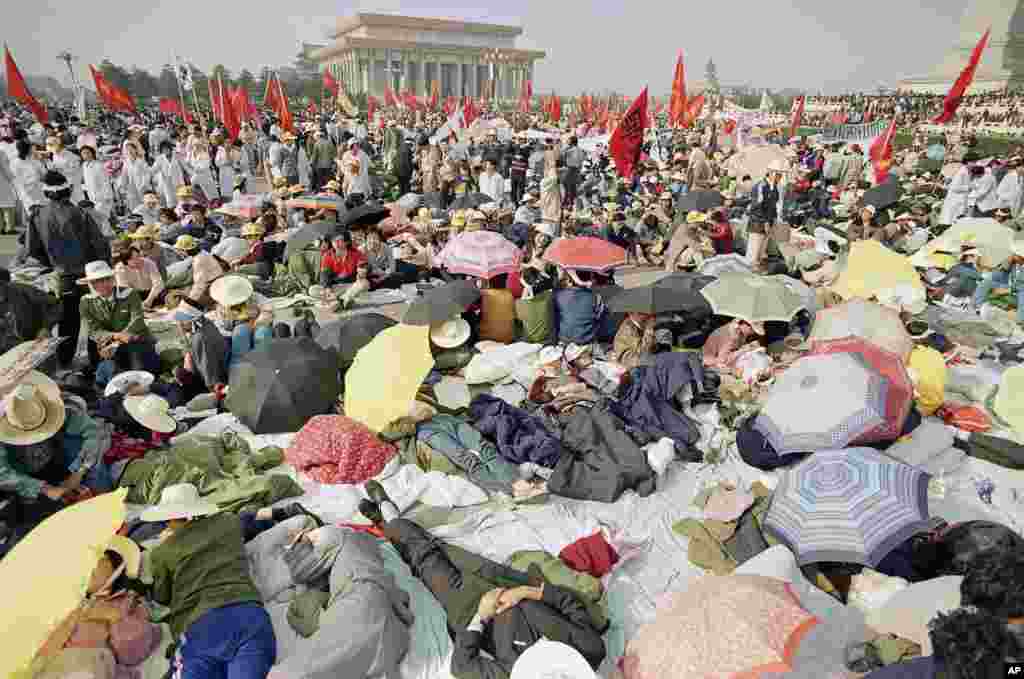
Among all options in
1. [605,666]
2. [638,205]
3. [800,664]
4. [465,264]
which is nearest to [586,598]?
[605,666]

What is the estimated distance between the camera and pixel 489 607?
3115 mm

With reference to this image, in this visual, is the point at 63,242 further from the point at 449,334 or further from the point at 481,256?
the point at 481,256

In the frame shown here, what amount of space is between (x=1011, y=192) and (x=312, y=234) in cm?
1139

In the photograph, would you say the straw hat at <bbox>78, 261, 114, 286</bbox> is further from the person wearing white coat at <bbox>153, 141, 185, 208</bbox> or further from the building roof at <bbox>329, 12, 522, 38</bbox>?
the building roof at <bbox>329, 12, 522, 38</bbox>

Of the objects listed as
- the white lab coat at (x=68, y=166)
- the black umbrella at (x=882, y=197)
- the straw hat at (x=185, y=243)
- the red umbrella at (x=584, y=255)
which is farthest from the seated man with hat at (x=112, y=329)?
the black umbrella at (x=882, y=197)

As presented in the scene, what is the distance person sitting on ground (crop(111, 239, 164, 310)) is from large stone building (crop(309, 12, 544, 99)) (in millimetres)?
65798

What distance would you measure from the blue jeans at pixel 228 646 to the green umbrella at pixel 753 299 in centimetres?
443

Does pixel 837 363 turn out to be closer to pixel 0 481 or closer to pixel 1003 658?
pixel 1003 658

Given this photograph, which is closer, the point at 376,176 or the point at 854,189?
the point at 854,189

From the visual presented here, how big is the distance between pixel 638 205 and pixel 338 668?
34.3 feet

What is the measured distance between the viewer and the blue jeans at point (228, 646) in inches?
111

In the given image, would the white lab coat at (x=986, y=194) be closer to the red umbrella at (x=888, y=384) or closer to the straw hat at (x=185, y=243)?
the red umbrella at (x=888, y=384)

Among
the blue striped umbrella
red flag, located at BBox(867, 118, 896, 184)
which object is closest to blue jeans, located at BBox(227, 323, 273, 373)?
the blue striped umbrella

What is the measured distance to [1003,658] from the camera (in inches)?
66.4
